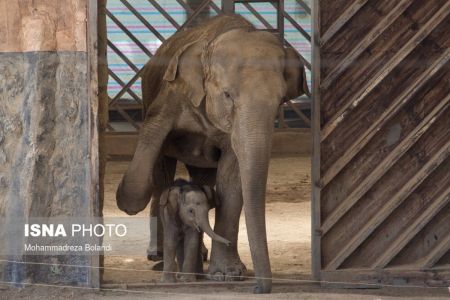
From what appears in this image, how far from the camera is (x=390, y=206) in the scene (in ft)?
31.0

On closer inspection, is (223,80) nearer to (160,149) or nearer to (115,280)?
(160,149)

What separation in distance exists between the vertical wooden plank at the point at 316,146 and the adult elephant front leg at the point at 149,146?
1.12 meters

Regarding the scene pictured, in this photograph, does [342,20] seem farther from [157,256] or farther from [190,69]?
[157,256]

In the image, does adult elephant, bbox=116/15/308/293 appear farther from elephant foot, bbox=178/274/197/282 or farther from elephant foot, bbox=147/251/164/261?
elephant foot, bbox=147/251/164/261

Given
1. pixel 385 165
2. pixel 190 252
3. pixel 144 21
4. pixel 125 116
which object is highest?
pixel 385 165

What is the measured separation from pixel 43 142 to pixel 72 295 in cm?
98

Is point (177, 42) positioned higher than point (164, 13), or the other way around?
point (177, 42)

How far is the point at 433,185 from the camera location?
952 centimetres

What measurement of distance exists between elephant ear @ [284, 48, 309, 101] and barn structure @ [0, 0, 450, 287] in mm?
243

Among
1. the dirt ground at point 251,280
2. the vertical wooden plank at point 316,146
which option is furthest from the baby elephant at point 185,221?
the vertical wooden plank at point 316,146

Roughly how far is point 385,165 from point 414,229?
0.47 meters

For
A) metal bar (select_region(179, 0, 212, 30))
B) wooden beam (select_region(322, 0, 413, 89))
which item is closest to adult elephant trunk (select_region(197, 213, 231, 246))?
wooden beam (select_region(322, 0, 413, 89))

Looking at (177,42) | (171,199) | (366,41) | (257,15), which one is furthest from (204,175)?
(257,15)

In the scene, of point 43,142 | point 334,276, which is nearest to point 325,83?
point 334,276
